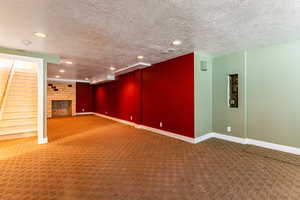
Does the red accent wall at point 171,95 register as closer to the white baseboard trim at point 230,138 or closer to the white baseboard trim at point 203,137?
the white baseboard trim at point 203,137

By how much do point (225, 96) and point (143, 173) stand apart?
10.7 ft

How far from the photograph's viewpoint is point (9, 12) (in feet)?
6.22

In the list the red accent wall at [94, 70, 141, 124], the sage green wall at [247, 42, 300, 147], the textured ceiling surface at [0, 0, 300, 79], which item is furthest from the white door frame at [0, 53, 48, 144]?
the sage green wall at [247, 42, 300, 147]

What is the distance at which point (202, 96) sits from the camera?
394cm

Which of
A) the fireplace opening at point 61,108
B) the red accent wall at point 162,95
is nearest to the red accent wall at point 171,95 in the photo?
the red accent wall at point 162,95

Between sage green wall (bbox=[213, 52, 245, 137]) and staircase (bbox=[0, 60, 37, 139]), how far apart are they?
620 centimetres

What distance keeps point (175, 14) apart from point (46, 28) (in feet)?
7.46

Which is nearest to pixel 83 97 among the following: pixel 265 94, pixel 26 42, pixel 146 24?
pixel 26 42

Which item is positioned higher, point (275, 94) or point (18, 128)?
point (275, 94)

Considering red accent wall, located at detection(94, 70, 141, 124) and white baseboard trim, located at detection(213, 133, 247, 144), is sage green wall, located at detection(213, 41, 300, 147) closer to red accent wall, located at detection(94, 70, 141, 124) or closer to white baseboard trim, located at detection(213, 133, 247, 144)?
white baseboard trim, located at detection(213, 133, 247, 144)

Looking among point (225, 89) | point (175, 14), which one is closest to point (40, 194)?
point (175, 14)

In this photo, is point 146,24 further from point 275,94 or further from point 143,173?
point 275,94

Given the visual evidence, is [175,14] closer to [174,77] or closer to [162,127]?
[174,77]

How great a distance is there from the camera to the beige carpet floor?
1.77 meters
